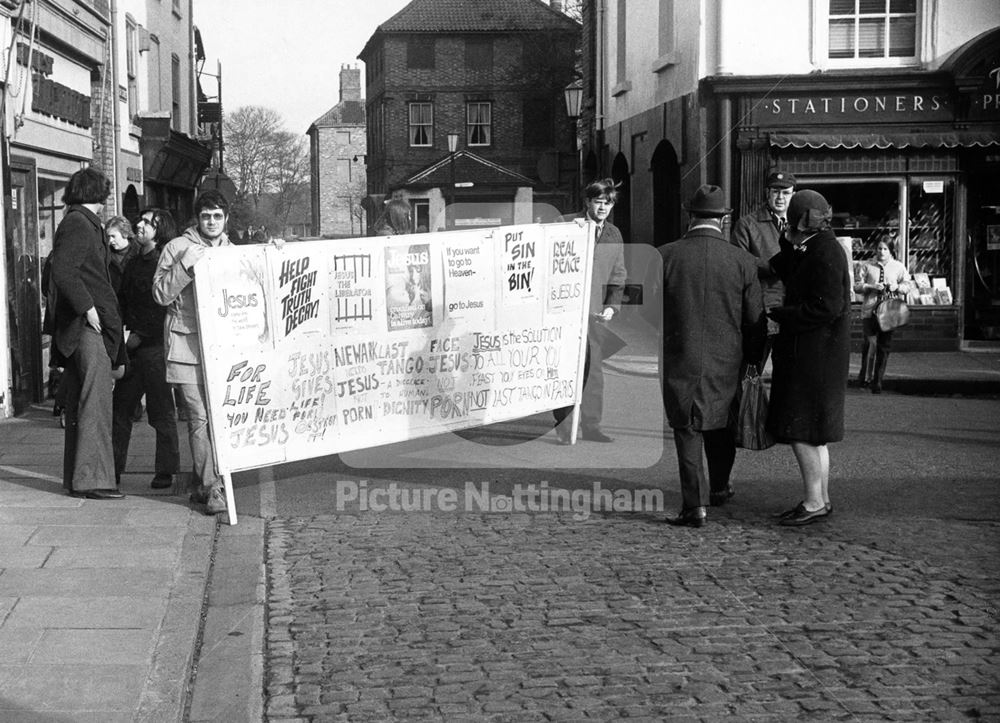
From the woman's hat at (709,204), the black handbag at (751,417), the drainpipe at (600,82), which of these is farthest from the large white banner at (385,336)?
the drainpipe at (600,82)

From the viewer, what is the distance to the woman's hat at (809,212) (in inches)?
287

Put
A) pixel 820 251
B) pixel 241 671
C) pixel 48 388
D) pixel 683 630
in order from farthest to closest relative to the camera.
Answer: pixel 48 388, pixel 820 251, pixel 683 630, pixel 241 671

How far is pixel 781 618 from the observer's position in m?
5.62

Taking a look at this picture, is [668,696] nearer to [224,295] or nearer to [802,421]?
[802,421]

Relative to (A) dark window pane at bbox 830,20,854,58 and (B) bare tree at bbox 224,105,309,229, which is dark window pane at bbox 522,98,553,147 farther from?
(A) dark window pane at bbox 830,20,854,58

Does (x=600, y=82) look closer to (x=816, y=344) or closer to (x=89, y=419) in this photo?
(x=89, y=419)

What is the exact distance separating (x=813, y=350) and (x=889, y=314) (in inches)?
297

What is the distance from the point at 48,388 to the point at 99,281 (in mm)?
5792

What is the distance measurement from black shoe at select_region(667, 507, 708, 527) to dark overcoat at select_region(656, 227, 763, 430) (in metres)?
0.45

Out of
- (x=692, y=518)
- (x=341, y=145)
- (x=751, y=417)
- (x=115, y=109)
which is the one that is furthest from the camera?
(x=341, y=145)

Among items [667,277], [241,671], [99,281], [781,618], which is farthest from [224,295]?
[781,618]

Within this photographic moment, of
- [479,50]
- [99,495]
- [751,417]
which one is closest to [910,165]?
[751,417]

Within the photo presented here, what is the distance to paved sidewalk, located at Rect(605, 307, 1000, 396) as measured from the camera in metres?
15.1

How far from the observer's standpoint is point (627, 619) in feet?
18.5
